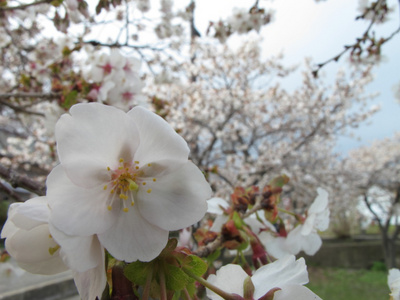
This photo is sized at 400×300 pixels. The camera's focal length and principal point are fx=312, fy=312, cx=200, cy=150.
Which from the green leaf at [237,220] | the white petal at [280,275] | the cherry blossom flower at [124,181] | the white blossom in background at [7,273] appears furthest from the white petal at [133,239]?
the white blossom in background at [7,273]

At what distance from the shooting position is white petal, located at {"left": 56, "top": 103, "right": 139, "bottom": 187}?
334mm

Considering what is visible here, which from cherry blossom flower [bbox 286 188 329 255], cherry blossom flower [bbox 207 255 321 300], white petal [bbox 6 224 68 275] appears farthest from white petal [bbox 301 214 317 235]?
white petal [bbox 6 224 68 275]

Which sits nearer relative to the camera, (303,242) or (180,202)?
(180,202)

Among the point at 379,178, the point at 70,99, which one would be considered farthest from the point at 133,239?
the point at 379,178

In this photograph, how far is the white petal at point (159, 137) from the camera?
0.36 meters

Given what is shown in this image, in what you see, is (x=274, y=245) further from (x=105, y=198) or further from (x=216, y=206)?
(x=105, y=198)

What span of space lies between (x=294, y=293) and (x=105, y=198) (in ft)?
0.81

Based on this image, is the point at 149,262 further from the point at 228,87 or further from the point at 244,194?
the point at 228,87

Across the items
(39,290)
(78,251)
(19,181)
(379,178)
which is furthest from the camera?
(379,178)

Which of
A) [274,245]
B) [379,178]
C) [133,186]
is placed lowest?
[379,178]

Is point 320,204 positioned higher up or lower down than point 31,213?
lower down

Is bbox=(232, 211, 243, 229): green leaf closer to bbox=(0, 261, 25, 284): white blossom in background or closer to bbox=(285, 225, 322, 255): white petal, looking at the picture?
bbox=(285, 225, 322, 255): white petal

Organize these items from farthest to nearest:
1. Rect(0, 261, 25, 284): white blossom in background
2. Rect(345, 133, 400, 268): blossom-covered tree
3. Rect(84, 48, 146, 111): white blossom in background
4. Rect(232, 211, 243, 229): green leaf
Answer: Rect(345, 133, 400, 268): blossom-covered tree < Rect(0, 261, 25, 284): white blossom in background < Rect(84, 48, 146, 111): white blossom in background < Rect(232, 211, 243, 229): green leaf

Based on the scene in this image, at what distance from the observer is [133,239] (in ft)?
1.11
